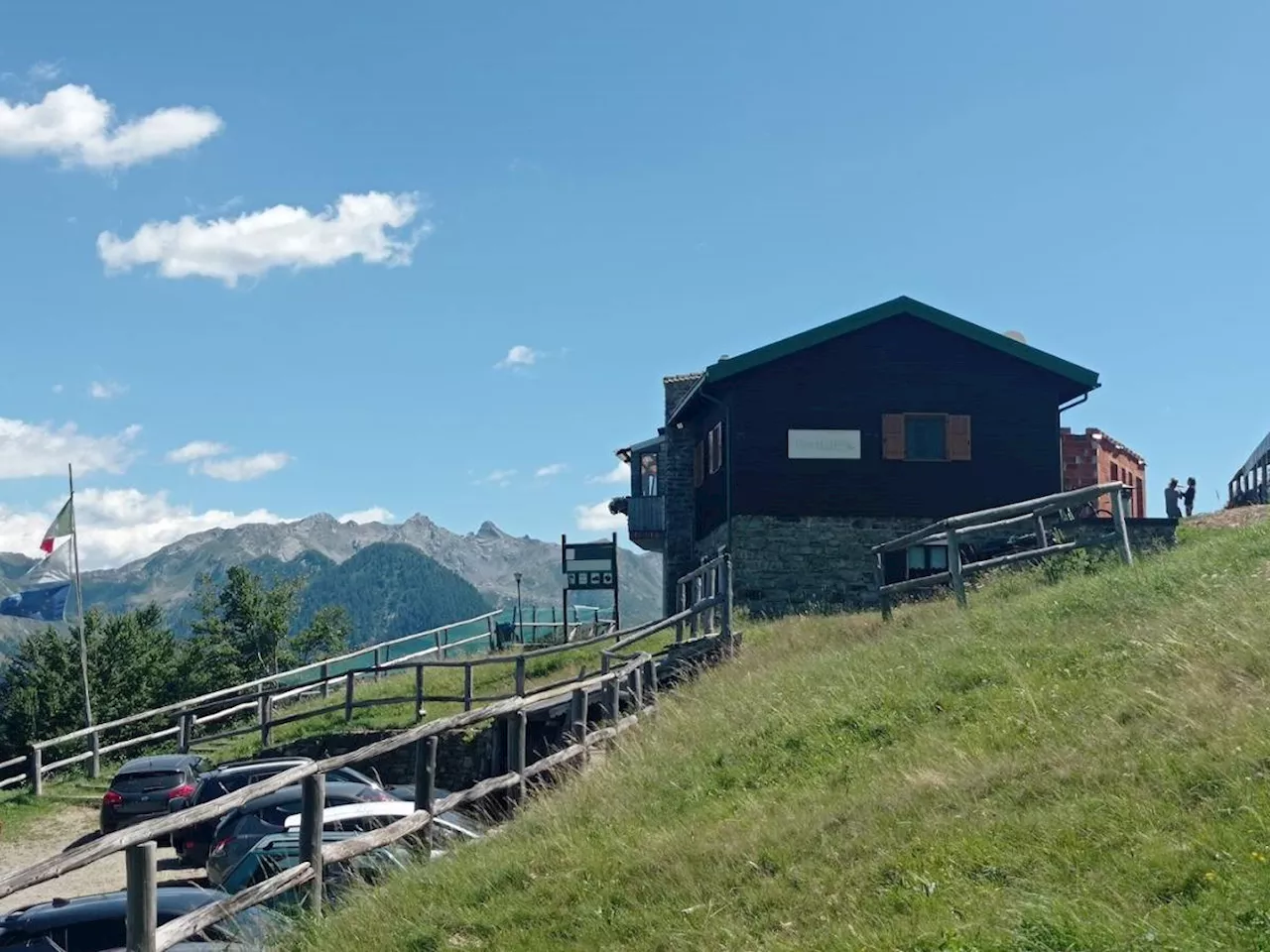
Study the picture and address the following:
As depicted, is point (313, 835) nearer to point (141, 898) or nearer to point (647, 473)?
point (141, 898)

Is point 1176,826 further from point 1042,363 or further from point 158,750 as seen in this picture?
point 158,750

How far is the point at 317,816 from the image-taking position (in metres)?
9.15

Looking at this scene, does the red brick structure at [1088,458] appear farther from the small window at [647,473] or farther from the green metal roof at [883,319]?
the small window at [647,473]

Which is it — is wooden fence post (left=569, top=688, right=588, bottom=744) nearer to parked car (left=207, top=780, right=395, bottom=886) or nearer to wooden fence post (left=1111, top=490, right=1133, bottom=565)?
parked car (left=207, top=780, right=395, bottom=886)

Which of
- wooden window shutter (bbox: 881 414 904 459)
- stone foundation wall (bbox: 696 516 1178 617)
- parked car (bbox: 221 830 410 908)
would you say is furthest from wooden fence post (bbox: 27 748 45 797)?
wooden window shutter (bbox: 881 414 904 459)

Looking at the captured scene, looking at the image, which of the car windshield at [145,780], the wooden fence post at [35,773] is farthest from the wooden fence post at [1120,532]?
the wooden fence post at [35,773]

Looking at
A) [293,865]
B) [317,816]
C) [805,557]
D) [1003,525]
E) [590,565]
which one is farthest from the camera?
[590,565]

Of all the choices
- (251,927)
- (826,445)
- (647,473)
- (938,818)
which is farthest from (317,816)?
(647,473)

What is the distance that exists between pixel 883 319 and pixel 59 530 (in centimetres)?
2018

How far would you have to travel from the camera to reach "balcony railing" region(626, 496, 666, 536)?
40500 millimetres

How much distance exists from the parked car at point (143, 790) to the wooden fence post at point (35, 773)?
15.8 ft

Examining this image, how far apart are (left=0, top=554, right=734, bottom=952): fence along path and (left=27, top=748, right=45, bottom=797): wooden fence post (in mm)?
14356

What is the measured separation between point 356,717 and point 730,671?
12.1m

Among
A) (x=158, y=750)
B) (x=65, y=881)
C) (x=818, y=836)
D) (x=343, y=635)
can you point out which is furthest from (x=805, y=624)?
(x=343, y=635)
